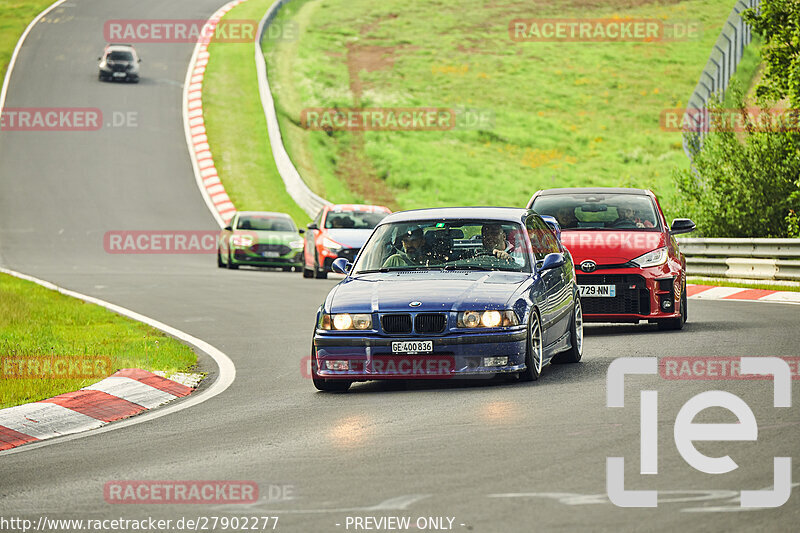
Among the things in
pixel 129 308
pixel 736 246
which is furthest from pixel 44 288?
pixel 736 246

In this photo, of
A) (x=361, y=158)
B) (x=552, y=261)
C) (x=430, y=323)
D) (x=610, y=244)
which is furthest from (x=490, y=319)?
(x=361, y=158)

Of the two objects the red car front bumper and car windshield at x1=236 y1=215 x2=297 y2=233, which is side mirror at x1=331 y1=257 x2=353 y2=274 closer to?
the red car front bumper

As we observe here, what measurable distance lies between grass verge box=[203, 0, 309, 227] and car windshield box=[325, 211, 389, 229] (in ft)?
49.8

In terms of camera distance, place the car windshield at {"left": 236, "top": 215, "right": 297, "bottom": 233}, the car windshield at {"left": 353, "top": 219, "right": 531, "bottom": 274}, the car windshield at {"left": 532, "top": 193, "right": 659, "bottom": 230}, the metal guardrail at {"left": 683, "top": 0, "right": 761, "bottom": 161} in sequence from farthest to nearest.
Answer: the metal guardrail at {"left": 683, "top": 0, "right": 761, "bottom": 161}
the car windshield at {"left": 236, "top": 215, "right": 297, "bottom": 233}
the car windshield at {"left": 532, "top": 193, "right": 659, "bottom": 230}
the car windshield at {"left": 353, "top": 219, "right": 531, "bottom": 274}

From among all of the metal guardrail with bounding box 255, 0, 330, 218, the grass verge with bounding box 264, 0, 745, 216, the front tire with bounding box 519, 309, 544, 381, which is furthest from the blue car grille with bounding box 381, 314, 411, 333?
the grass verge with bounding box 264, 0, 745, 216

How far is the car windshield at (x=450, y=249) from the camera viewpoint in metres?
11.5

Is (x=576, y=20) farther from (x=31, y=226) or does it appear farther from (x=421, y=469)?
(x=421, y=469)

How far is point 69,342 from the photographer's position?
14.3 m

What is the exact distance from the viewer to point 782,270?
76.2 ft

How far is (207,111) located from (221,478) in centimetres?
5248

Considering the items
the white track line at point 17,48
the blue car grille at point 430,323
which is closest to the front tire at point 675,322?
the blue car grille at point 430,323

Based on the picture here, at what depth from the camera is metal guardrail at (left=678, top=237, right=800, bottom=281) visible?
910 inches

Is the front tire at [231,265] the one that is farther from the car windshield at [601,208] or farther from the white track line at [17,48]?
the white track line at [17,48]

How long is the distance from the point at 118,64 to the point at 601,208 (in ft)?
154
